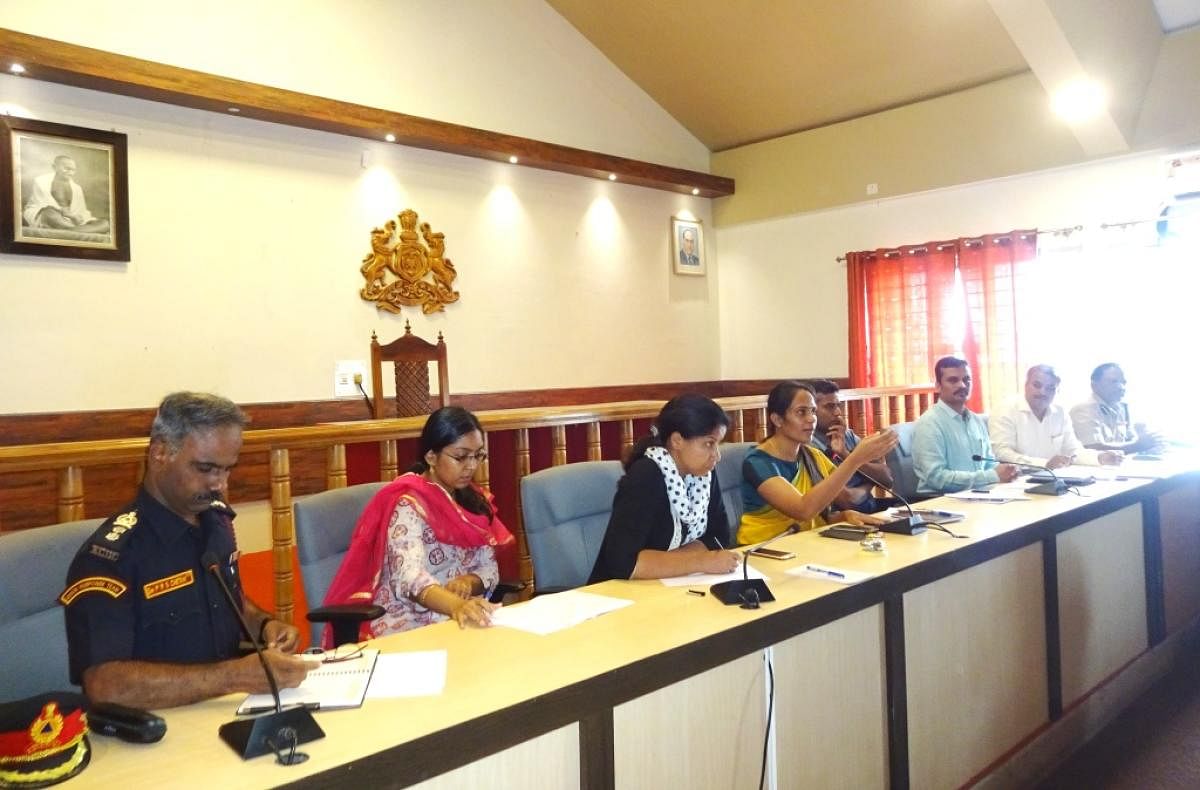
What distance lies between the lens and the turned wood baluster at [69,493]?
226cm

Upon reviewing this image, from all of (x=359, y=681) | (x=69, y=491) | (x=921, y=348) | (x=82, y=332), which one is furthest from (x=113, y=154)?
(x=921, y=348)

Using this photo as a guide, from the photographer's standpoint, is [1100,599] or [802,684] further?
[1100,599]

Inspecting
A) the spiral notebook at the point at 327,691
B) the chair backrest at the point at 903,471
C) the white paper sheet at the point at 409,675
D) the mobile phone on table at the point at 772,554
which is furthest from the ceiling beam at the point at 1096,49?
the spiral notebook at the point at 327,691

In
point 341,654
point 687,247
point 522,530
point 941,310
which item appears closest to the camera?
point 341,654

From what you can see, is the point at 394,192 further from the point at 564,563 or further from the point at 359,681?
the point at 359,681

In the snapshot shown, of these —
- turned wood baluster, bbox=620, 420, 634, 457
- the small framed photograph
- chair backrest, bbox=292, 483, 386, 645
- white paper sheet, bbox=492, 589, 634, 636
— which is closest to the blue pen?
white paper sheet, bbox=492, 589, 634, 636

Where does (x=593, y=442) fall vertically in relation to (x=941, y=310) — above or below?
below

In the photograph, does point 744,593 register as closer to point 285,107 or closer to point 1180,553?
point 1180,553

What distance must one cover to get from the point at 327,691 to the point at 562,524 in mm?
1133

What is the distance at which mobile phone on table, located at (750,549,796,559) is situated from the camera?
2229 mm

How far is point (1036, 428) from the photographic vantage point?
4258 millimetres

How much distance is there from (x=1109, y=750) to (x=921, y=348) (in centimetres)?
386

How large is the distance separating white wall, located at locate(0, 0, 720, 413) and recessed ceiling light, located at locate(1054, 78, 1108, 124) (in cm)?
290

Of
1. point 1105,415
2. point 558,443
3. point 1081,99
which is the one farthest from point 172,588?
point 1081,99
